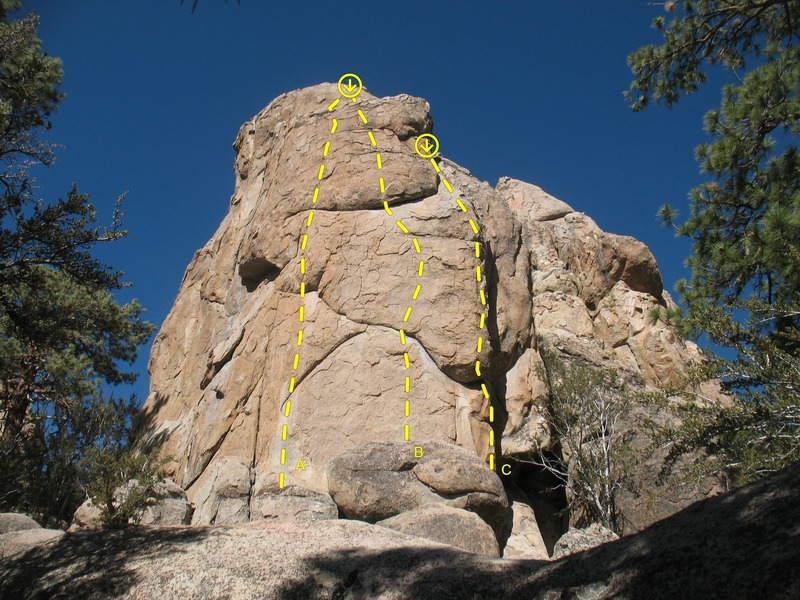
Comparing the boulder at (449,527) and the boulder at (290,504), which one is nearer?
the boulder at (449,527)

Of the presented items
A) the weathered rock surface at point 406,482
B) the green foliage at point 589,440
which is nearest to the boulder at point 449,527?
the weathered rock surface at point 406,482

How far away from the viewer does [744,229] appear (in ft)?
41.9

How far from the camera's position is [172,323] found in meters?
21.2

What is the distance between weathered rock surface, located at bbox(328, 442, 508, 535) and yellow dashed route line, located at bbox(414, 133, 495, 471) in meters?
1.48

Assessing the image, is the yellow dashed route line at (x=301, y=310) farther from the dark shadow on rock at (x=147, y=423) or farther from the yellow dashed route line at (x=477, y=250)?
the dark shadow on rock at (x=147, y=423)

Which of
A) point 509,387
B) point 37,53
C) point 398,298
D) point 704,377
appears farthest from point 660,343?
point 37,53

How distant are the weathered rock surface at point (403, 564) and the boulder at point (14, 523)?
2.86m

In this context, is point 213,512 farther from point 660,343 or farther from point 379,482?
point 660,343

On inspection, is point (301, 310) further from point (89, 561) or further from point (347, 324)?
point (89, 561)

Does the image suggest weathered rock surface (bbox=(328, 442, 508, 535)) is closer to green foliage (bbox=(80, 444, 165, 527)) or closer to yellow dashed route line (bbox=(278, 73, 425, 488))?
yellow dashed route line (bbox=(278, 73, 425, 488))

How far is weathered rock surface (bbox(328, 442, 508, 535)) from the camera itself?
40.1 feet

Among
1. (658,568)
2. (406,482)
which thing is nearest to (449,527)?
(406,482)

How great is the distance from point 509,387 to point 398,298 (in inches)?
139

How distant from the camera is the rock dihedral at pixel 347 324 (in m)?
14.4
